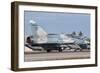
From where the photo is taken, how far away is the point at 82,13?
185 cm

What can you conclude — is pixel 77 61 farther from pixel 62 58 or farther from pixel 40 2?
pixel 40 2

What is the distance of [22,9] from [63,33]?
0.39 metres

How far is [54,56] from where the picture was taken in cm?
176

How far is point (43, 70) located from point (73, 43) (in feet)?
1.12

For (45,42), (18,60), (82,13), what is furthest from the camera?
(82,13)

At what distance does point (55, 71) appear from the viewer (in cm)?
178

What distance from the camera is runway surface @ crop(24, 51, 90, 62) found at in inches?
66.1

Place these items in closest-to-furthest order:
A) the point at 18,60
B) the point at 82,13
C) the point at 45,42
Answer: the point at 18,60 < the point at 45,42 < the point at 82,13

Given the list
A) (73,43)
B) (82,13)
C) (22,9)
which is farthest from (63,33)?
(22,9)

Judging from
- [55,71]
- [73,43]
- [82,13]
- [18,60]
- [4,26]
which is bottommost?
[55,71]

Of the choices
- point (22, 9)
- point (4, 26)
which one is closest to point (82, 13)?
point (22, 9)

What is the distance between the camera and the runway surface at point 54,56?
1.68m

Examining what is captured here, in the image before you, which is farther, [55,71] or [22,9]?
[55,71]

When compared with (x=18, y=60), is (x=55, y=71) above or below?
below
